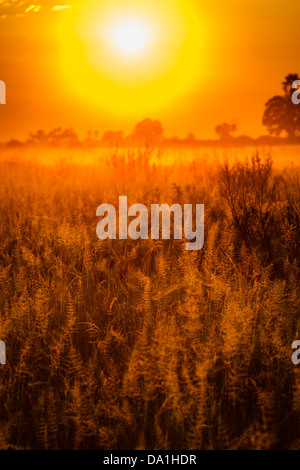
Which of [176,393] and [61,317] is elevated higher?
[61,317]

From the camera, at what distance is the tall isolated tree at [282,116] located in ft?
91.1

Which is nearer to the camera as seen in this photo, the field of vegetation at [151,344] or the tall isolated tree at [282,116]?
the field of vegetation at [151,344]

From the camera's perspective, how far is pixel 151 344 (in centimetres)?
242

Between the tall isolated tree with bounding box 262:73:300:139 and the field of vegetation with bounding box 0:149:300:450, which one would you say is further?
the tall isolated tree with bounding box 262:73:300:139

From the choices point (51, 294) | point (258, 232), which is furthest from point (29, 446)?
point (258, 232)

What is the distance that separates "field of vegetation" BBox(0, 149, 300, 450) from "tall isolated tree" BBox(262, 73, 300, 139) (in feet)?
82.0

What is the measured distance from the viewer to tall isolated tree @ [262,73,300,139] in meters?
27.8

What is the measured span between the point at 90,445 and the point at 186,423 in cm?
40

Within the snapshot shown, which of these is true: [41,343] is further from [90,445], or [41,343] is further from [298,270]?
[298,270]

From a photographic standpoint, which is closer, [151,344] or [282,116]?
[151,344]

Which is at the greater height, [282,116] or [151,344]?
[282,116]

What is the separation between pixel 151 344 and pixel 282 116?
27.7 metres

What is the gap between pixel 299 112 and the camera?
2770 cm

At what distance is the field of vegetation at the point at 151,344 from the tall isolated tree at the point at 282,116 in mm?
24991
